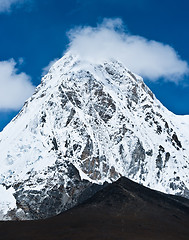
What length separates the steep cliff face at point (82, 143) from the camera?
486ft

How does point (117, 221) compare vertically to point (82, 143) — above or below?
below

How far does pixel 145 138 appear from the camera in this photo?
17088 centimetres

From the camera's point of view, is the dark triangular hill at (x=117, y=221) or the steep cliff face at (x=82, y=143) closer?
the dark triangular hill at (x=117, y=221)

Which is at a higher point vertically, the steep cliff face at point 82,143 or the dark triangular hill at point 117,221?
the steep cliff face at point 82,143

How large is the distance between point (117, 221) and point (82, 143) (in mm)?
75459

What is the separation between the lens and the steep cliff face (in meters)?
148

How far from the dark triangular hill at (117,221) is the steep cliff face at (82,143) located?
1709 inches

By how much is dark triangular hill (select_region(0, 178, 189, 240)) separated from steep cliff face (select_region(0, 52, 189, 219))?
142ft

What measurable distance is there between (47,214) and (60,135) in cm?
2898

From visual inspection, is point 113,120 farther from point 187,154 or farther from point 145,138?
point 187,154

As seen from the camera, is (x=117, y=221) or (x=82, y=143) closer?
(x=117, y=221)

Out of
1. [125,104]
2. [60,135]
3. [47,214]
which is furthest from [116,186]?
[125,104]

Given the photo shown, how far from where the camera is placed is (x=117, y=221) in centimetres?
8488

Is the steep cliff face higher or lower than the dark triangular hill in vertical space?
higher
